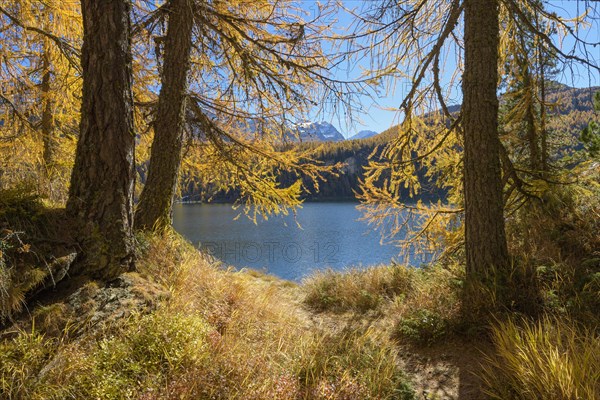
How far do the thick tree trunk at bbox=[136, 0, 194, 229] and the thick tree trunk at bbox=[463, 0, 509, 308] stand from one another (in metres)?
3.36

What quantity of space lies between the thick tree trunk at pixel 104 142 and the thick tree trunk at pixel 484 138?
362 cm

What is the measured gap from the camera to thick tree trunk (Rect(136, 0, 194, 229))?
13.9 feet

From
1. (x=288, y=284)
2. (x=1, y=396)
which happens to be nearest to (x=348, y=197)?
(x=288, y=284)

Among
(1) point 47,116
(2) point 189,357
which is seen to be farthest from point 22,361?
(1) point 47,116

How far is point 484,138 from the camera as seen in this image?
12.9 feet

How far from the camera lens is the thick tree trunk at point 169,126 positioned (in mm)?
4223

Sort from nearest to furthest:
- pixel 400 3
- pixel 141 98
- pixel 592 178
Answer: pixel 400 3 < pixel 592 178 < pixel 141 98

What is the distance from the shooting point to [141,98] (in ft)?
19.1

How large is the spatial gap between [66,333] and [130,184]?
1.33 meters

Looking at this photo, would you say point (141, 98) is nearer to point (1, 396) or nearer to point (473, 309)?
point (1, 396)

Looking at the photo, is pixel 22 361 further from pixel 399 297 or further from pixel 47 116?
pixel 47 116

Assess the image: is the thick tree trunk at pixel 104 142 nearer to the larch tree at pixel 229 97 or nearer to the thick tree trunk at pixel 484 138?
the larch tree at pixel 229 97

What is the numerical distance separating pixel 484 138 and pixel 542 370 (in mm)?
2473

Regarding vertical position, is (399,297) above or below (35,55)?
below
